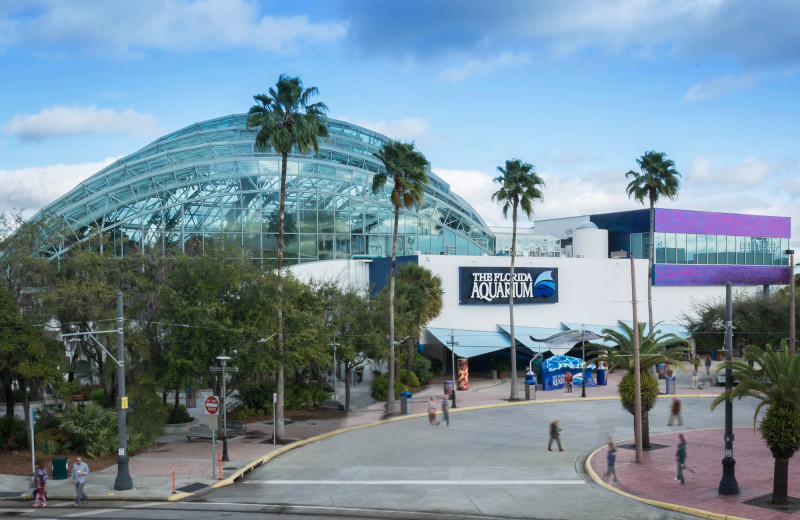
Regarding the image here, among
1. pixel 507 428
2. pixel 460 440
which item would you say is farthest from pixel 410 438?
pixel 507 428

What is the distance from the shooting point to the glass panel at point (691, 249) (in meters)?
70.4

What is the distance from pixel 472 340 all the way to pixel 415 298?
8.26 m

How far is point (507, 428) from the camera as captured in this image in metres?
36.2

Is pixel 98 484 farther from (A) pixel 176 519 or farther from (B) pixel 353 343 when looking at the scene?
(B) pixel 353 343

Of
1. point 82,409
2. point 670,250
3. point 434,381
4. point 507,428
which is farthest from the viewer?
point 670,250

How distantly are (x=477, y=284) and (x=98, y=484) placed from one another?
36506 mm

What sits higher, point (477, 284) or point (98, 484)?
point (477, 284)

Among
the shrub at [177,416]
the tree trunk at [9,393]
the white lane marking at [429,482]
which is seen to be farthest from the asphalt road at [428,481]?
the shrub at [177,416]

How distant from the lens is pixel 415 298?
4859cm

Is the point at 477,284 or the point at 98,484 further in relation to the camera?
the point at 477,284

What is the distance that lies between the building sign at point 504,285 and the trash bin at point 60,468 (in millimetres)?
34724

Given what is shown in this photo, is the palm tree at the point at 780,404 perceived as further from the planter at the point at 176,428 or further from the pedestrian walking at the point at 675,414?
the planter at the point at 176,428

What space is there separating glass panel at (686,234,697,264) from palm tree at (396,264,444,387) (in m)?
31.5

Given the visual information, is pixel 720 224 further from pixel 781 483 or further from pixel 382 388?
pixel 781 483
